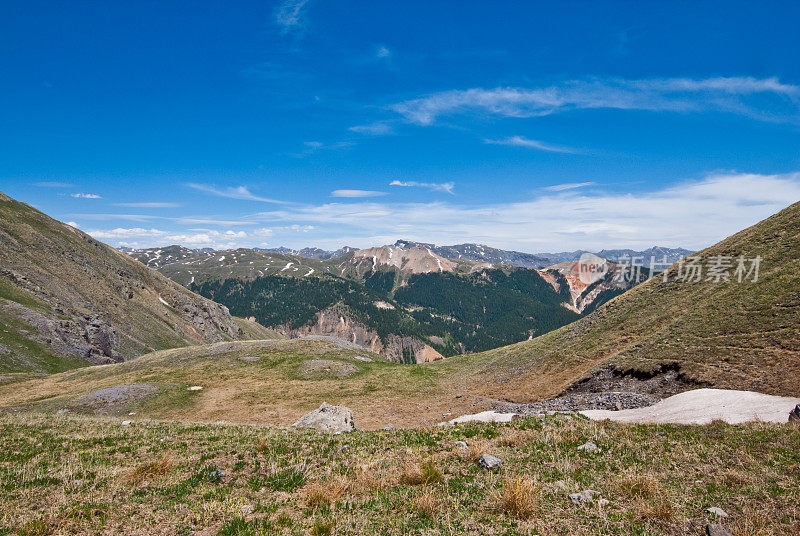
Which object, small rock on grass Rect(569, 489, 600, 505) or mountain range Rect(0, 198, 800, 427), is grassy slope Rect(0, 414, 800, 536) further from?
mountain range Rect(0, 198, 800, 427)

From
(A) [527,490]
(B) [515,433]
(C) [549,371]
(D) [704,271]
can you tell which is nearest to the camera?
(A) [527,490]

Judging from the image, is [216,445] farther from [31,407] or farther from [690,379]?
[31,407]

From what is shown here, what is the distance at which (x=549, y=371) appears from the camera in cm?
4116

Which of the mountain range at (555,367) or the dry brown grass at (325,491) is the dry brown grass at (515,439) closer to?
the dry brown grass at (325,491)

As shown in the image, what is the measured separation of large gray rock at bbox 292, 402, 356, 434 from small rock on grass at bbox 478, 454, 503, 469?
40.1 ft

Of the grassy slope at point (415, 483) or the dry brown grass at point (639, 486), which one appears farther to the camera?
the dry brown grass at point (639, 486)

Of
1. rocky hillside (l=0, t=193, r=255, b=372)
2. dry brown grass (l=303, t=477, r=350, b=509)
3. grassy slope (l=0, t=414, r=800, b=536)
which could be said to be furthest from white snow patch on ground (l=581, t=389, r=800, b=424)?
rocky hillside (l=0, t=193, r=255, b=372)

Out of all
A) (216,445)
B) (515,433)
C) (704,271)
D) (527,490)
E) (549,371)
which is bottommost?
(549,371)

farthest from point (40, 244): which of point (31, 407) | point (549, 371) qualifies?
point (549, 371)

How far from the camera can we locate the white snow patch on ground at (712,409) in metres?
17.5

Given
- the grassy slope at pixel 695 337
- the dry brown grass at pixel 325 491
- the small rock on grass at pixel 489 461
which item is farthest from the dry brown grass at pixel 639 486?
the grassy slope at pixel 695 337

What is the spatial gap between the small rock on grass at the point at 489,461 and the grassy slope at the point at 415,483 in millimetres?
347

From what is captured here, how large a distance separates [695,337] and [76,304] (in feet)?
491

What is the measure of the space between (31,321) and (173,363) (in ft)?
184
